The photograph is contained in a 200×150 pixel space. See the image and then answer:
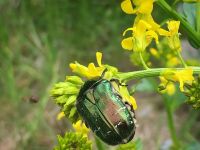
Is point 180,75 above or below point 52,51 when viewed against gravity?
above

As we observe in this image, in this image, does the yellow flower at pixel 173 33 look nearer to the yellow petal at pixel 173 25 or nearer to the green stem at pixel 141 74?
the yellow petal at pixel 173 25

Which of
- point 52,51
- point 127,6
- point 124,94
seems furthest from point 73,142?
point 52,51

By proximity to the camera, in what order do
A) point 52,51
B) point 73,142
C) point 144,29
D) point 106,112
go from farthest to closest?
1. point 52,51
2. point 73,142
3. point 144,29
4. point 106,112

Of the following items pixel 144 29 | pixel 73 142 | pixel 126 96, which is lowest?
pixel 73 142

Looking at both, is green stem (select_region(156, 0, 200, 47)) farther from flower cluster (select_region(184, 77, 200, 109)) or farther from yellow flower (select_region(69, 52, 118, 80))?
yellow flower (select_region(69, 52, 118, 80))

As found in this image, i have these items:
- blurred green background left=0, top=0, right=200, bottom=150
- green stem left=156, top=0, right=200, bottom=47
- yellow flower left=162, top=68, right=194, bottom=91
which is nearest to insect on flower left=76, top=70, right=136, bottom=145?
yellow flower left=162, top=68, right=194, bottom=91

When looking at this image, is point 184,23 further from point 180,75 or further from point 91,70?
point 91,70

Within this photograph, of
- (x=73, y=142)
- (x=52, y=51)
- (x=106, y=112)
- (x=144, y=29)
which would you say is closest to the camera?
(x=106, y=112)
